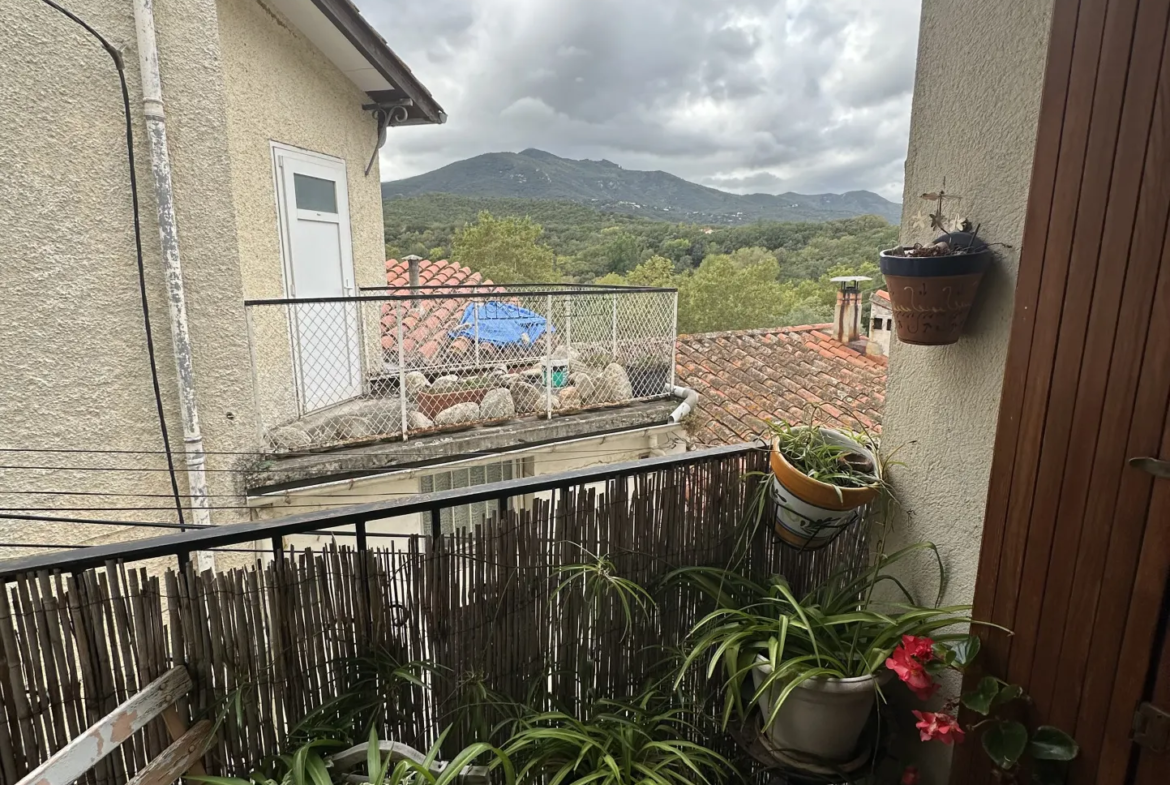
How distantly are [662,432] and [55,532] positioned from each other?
491cm

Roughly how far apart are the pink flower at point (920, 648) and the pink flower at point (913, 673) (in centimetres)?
1

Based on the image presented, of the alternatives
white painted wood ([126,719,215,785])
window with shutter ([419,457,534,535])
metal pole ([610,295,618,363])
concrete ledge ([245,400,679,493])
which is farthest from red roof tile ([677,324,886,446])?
white painted wood ([126,719,215,785])

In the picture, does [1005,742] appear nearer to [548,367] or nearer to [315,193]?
[548,367]

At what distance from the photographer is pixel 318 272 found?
604 cm

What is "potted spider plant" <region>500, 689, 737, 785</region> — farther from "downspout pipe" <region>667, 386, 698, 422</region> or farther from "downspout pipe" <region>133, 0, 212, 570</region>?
"downspout pipe" <region>667, 386, 698, 422</region>

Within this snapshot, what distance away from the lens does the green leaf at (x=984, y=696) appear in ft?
4.54

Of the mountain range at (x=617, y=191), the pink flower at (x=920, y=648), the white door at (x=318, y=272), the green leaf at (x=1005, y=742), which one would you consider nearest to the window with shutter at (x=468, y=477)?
the white door at (x=318, y=272)

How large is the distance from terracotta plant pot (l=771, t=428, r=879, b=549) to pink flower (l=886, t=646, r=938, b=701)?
0.42 metres

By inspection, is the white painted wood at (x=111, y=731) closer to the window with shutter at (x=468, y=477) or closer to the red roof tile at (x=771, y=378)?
the window with shutter at (x=468, y=477)

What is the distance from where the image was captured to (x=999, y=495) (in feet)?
4.84

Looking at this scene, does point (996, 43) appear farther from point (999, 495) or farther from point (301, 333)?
point (301, 333)

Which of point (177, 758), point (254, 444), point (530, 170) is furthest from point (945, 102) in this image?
point (530, 170)

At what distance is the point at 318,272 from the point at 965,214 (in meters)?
5.85

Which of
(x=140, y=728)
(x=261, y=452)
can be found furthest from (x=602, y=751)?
(x=261, y=452)
